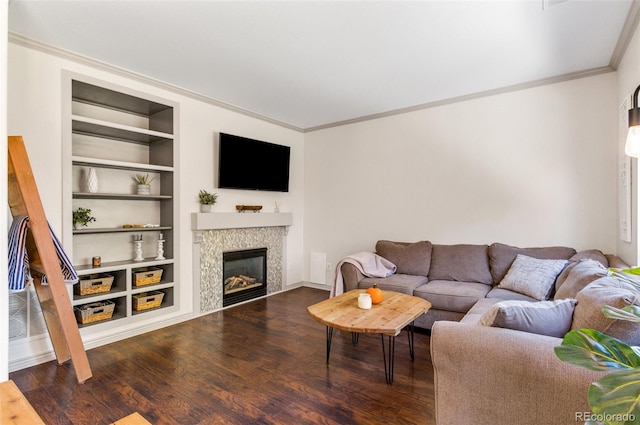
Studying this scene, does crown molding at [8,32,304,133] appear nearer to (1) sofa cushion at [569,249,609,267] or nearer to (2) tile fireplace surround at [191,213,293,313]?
(2) tile fireplace surround at [191,213,293,313]

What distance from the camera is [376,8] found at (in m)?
2.21

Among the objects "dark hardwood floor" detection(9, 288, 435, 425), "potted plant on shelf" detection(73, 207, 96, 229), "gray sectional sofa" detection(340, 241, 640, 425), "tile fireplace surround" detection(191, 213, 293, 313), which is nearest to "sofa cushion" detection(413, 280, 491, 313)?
"dark hardwood floor" detection(9, 288, 435, 425)

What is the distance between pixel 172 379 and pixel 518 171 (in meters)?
3.90

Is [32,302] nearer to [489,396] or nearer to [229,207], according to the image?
[229,207]

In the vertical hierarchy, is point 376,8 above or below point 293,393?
above

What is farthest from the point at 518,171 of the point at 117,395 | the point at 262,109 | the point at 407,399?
the point at 117,395

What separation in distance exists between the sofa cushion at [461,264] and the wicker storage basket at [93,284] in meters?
3.40

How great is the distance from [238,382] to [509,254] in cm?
292

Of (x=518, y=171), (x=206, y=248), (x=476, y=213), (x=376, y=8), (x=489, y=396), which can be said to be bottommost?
(x=489, y=396)

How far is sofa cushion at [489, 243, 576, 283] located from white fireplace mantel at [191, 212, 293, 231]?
281cm

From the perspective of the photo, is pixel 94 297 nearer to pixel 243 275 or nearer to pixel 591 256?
pixel 243 275

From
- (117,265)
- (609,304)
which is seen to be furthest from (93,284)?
(609,304)

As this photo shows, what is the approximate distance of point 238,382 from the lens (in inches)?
92.1

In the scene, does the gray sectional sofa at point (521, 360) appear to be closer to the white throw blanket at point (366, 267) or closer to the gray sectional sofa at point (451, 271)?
the gray sectional sofa at point (451, 271)
